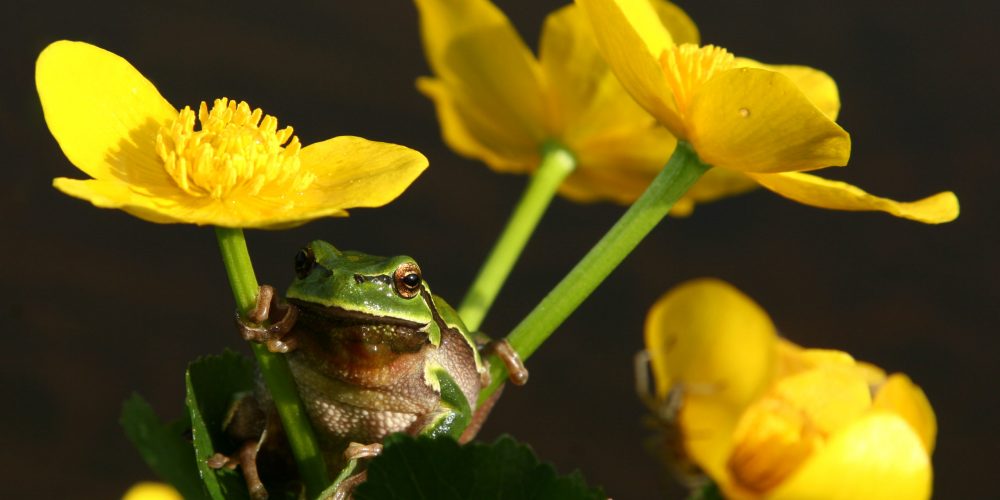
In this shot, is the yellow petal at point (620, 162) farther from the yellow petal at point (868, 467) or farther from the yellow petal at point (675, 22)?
the yellow petal at point (868, 467)

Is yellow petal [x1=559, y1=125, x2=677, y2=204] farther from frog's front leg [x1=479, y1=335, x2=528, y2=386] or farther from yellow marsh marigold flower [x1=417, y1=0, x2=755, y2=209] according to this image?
frog's front leg [x1=479, y1=335, x2=528, y2=386]

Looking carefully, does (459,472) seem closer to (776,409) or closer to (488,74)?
(776,409)

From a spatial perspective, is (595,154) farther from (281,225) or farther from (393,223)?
(393,223)

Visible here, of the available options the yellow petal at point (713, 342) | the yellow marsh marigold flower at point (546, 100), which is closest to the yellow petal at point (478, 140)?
the yellow marsh marigold flower at point (546, 100)

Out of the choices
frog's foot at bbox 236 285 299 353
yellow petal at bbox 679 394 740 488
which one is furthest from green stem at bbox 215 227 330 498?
yellow petal at bbox 679 394 740 488

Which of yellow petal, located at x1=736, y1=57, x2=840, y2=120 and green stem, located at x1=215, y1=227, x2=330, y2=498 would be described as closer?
green stem, located at x1=215, y1=227, x2=330, y2=498

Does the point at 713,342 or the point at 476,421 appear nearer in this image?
the point at 476,421

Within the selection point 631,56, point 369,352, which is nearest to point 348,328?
point 369,352
